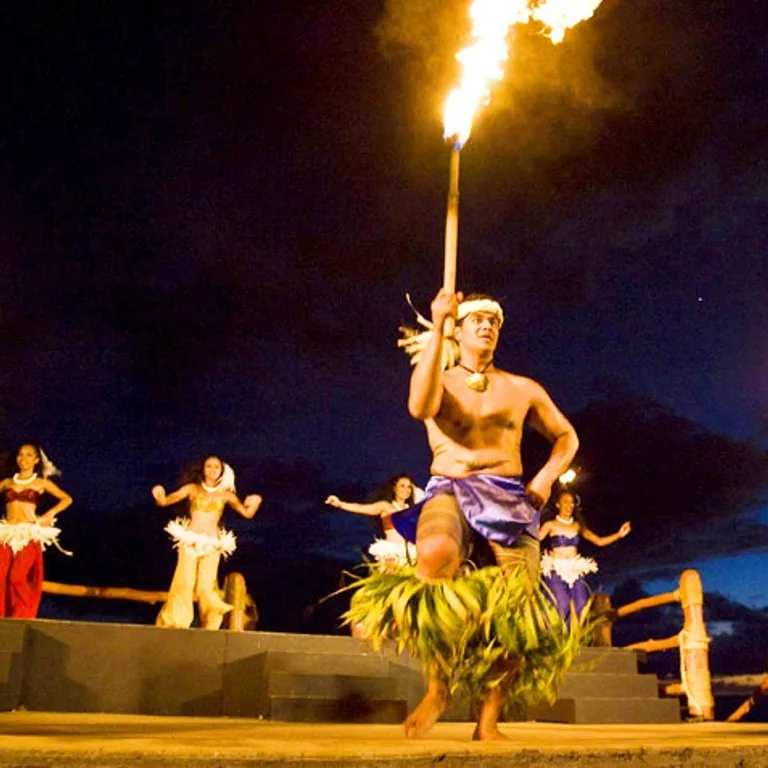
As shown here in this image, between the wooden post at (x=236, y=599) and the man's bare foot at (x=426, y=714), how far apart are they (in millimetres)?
5433

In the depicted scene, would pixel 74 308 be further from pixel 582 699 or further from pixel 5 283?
pixel 582 699

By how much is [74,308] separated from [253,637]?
15030 mm

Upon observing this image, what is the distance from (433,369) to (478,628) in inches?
36.6

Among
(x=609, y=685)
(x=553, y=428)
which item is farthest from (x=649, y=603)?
(x=553, y=428)

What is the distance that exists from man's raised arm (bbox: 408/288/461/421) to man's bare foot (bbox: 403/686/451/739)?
1.00 m

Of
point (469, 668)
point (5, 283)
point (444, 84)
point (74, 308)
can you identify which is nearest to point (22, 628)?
point (469, 668)

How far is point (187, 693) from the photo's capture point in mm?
5812

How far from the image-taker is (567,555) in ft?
30.2

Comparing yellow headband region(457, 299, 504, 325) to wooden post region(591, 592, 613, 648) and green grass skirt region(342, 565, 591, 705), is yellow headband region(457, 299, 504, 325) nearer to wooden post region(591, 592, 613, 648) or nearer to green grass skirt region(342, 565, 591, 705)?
green grass skirt region(342, 565, 591, 705)

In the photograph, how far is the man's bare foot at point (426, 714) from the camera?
2.98 metres

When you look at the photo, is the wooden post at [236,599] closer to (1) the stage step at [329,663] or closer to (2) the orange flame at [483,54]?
(1) the stage step at [329,663]

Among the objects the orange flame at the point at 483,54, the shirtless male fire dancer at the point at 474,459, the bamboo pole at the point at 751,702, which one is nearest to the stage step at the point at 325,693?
the shirtless male fire dancer at the point at 474,459

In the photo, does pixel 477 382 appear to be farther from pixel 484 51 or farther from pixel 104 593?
pixel 104 593

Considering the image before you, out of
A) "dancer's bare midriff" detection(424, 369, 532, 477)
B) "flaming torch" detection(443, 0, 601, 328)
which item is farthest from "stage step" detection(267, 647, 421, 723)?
"flaming torch" detection(443, 0, 601, 328)
